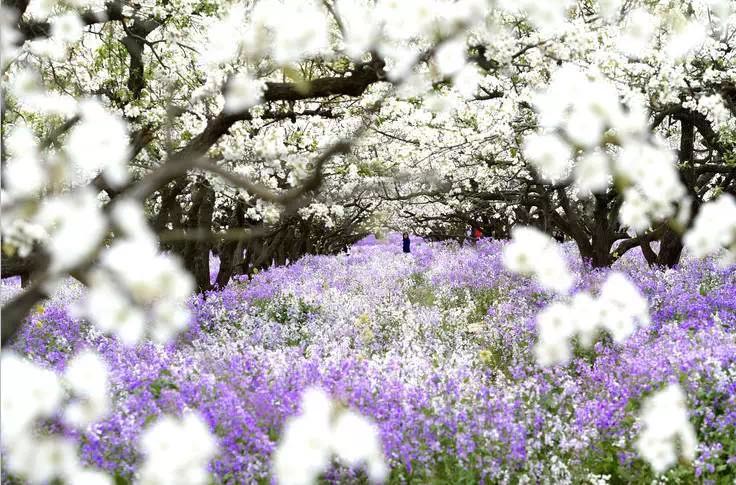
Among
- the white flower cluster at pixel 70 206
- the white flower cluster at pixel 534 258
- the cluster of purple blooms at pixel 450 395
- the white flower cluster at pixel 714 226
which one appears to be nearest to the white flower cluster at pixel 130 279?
the white flower cluster at pixel 70 206

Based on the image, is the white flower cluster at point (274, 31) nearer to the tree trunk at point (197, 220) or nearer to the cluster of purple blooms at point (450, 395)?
the cluster of purple blooms at point (450, 395)

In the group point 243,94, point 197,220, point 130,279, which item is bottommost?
point 130,279

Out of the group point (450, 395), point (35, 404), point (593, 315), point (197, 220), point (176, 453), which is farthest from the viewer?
point (197, 220)

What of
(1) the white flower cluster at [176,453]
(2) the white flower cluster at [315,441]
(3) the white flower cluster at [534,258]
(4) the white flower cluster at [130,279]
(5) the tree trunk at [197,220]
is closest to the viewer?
(4) the white flower cluster at [130,279]

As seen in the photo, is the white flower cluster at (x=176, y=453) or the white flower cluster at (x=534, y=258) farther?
the white flower cluster at (x=534, y=258)

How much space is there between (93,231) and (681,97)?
1063cm

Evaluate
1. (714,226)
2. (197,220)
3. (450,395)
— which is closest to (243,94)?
(714,226)

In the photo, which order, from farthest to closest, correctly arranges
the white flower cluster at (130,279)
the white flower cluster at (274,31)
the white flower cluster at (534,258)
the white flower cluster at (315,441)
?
the white flower cluster at (274,31) → the white flower cluster at (534,258) → the white flower cluster at (315,441) → the white flower cluster at (130,279)

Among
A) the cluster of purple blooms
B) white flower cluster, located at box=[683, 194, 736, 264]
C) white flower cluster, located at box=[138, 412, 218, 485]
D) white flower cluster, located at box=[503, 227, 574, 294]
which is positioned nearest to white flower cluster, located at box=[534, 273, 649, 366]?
white flower cluster, located at box=[503, 227, 574, 294]

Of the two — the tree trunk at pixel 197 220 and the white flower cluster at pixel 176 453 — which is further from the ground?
the tree trunk at pixel 197 220

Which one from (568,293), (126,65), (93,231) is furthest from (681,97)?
(93,231)

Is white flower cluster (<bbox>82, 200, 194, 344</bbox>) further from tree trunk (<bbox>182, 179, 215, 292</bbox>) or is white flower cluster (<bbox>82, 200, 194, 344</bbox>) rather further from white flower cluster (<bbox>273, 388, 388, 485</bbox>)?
tree trunk (<bbox>182, 179, 215, 292</bbox>)

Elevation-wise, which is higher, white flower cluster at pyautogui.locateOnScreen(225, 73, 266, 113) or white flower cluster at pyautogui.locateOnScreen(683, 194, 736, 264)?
white flower cluster at pyautogui.locateOnScreen(225, 73, 266, 113)

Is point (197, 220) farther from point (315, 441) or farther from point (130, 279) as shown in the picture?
point (130, 279)
